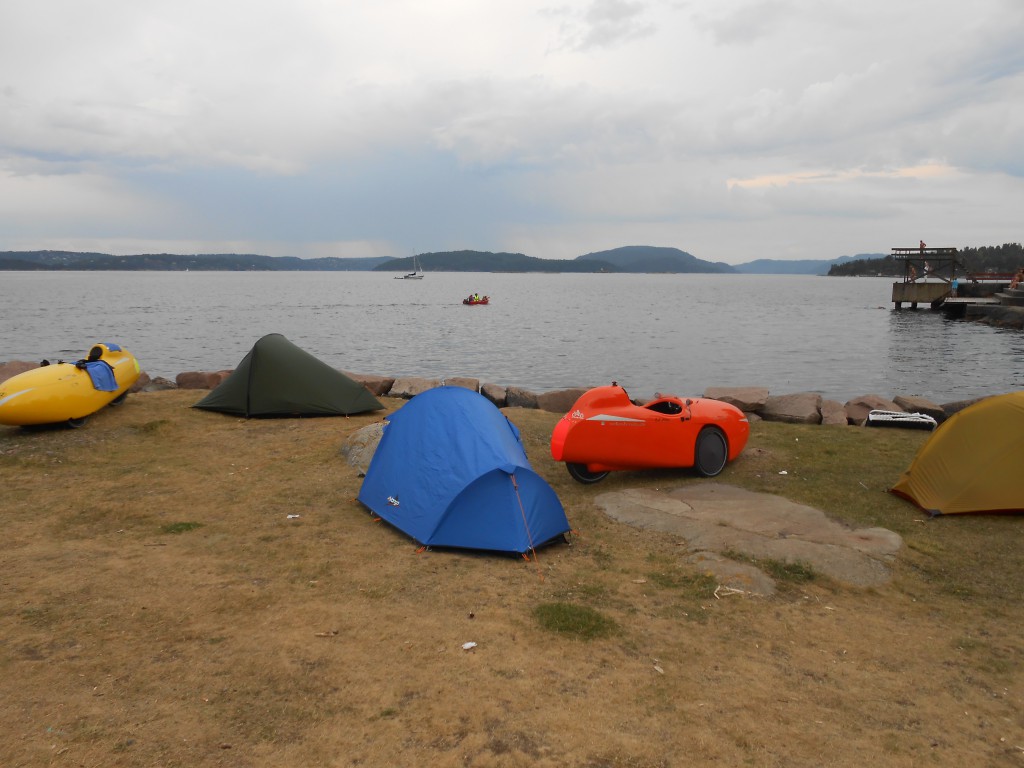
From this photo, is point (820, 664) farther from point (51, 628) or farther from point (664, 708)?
point (51, 628)

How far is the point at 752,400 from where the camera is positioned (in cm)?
1927

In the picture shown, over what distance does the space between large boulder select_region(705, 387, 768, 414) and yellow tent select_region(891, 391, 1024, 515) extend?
312 inches

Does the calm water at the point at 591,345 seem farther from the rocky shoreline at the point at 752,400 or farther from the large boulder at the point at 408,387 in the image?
the large boulder at the point at 408,387

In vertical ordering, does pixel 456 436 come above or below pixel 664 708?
above

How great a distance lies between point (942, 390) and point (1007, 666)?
94.7ft

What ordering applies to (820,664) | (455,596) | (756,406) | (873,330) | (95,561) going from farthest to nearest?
(873,330) < (756,406) < (95,561) < (455,596) < (820,664)

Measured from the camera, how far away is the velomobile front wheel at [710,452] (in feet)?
38.1

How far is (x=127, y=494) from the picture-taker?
34.1 feet

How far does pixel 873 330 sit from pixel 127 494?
61.4 metres

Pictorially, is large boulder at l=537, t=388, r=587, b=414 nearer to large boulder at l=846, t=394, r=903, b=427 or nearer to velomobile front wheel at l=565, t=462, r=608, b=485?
large boulder at l=846, t=394, r=903, b=427

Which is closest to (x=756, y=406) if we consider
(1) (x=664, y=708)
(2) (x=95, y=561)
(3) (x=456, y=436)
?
(3) (x=456, y=436)

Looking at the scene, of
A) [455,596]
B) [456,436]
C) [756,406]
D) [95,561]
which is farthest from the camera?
[756,406]

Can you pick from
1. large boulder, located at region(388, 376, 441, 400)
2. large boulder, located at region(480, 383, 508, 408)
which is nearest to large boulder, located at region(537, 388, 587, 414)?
large boulder, located at region(480, 383, 508, 408)

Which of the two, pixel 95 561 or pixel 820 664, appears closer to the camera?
pixel 820 664
